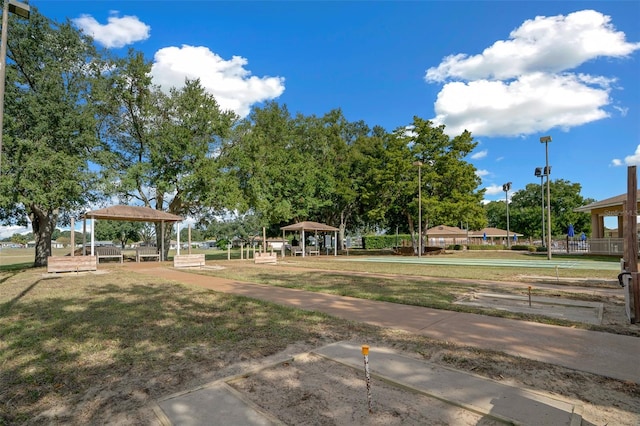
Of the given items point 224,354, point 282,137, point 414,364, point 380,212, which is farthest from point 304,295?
point 282,137

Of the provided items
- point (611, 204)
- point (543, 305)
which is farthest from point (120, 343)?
point (611, 204)

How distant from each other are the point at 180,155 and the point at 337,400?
73.4 ft

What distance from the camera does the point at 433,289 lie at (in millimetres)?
9398

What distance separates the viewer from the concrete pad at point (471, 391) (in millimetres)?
2674

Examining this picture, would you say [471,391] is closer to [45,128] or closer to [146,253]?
[45,128]

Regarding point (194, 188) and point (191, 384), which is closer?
point (191, 384)

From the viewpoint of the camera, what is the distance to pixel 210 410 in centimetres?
285

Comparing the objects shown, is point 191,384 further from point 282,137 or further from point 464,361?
point 282,137

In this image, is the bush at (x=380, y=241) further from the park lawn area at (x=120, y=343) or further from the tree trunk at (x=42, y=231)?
the park lawn area at (x=120, y=343)

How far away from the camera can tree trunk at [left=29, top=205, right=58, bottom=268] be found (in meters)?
18.9

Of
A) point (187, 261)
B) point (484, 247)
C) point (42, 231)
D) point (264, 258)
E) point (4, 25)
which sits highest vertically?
point (4, 25)

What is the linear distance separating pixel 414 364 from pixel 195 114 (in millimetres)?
23995

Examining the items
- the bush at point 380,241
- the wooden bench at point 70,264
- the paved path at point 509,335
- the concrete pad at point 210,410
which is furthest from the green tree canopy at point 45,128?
the bush at point 380,241

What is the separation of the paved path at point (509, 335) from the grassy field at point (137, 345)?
1.33ft
